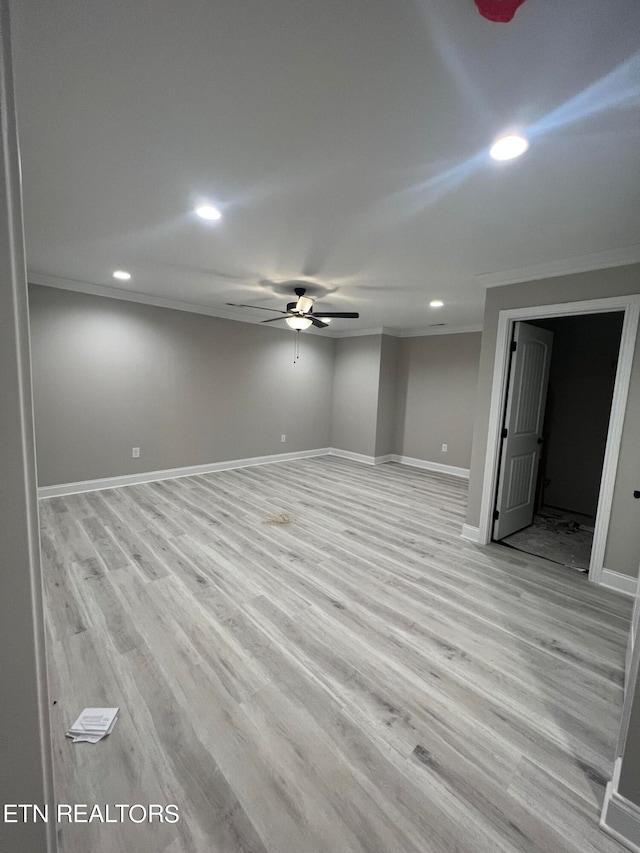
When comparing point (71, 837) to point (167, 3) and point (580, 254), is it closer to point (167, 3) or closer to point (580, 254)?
point (167, 3)

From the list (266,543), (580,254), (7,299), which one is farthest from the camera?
(266,543)

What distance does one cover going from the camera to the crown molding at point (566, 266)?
2.59 meters

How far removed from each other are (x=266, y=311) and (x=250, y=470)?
8.43ft

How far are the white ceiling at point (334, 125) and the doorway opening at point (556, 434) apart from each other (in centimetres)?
114

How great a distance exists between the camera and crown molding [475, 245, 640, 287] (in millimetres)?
2594

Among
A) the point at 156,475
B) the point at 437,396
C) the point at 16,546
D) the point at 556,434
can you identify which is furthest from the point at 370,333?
the point at 16,546

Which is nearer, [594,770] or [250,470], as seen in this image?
[594,770]

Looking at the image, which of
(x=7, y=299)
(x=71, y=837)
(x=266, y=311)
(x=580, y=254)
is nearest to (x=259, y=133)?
(x=7, y=299)

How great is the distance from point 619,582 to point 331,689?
2491mm

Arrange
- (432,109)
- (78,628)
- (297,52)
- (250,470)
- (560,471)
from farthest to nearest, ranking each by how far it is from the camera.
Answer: (250,470)
(560,471)
(78,628)
(432,109)
(297,52)

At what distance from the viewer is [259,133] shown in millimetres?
1538

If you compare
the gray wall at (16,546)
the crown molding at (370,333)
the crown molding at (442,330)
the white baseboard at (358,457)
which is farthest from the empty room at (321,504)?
the white baseboard at (358,457)

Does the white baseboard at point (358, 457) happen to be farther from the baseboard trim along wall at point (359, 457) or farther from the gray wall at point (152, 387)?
the gray wall at point (152, 387)

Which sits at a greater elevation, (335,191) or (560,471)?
(335,191)
